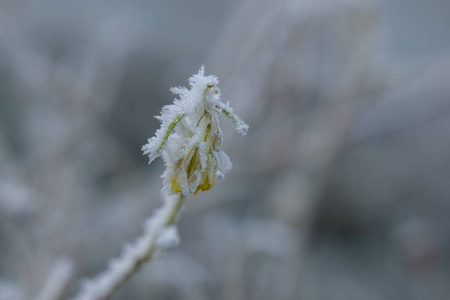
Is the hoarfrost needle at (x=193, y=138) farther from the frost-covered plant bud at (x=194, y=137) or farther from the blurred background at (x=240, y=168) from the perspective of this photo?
the blurred background at (x=240, y=168)

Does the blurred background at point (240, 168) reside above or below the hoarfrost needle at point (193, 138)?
above

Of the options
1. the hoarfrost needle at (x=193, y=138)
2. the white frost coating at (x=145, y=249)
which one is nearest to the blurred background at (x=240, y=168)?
the white frost coating at (x=145, y=249)

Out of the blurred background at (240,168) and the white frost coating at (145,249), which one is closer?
the white frost coating at (145,249)

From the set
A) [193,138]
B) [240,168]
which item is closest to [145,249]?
[193,138]

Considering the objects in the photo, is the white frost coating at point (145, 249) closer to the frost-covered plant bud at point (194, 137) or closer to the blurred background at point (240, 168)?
the frost-covered plant bud at point (194, 137)

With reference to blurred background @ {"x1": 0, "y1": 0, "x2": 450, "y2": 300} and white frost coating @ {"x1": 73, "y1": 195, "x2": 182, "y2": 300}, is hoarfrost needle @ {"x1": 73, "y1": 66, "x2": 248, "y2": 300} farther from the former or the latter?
blurred background @ {"x1": 0, "y1": 0, "x2": 450, "y2": 300}

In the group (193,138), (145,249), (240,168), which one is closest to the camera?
(193,138)

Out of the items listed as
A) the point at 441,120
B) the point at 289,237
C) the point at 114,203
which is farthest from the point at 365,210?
the point at 114,203

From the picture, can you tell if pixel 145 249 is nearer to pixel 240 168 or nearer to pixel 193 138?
pixel 193 138

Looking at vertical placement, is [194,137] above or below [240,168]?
below

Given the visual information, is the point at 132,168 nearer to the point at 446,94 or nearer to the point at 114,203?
the point at 114,203
